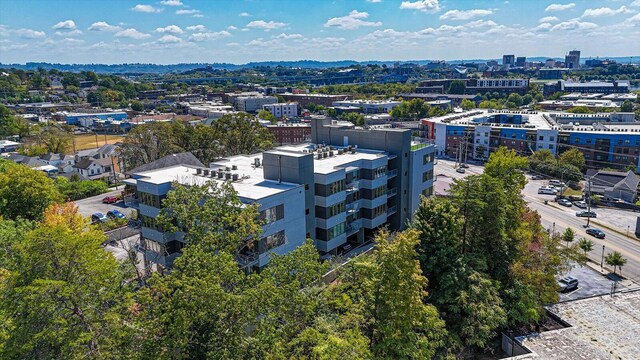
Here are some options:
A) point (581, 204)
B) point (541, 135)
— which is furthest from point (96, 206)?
point (541, 135)

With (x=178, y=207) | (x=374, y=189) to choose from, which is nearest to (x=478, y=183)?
(x=374, y=189)

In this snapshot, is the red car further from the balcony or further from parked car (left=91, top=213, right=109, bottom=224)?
the balcony

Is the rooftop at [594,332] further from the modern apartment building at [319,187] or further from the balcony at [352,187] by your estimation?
the balcony at [352,187]

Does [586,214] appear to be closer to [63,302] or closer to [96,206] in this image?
[63,302]

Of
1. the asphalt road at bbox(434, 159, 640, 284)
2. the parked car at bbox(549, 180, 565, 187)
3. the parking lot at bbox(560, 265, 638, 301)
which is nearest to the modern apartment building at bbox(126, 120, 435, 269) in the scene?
the asphalt road at bbox(434, 159, 640, 284)

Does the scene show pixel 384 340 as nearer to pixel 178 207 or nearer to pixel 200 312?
pixel 200 312

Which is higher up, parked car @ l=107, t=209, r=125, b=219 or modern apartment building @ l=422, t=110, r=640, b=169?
modern apartment building @ l=422, t=110, r=640, b=169

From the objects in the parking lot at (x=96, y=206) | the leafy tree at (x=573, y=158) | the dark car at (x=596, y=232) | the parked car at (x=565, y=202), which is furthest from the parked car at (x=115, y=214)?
the leafy tree at (x=573, y=158)
